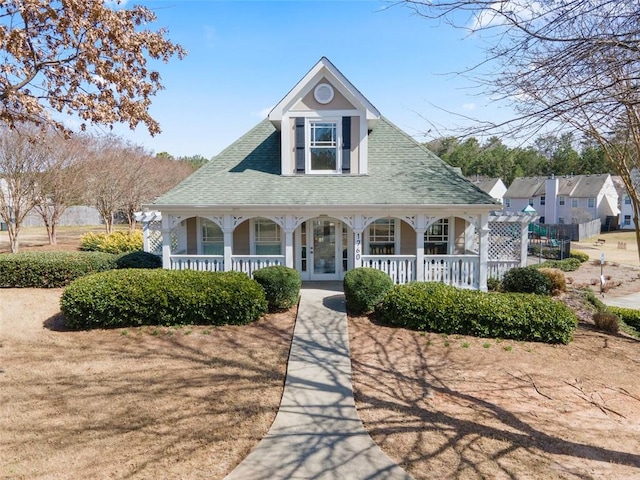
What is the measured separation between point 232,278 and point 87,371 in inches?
142

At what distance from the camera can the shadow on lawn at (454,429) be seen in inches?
187

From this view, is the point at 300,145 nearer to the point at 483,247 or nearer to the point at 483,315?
the point at 483,247

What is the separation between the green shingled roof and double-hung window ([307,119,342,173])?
0.36m

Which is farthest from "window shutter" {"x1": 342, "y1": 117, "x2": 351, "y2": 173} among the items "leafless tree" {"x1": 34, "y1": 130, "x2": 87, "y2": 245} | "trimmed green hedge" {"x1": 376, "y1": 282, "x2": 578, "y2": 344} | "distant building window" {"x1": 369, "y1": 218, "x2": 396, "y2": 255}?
"leafless tree" {"x1": 34, "y1": 130, "x2": 87, "y2": 245}

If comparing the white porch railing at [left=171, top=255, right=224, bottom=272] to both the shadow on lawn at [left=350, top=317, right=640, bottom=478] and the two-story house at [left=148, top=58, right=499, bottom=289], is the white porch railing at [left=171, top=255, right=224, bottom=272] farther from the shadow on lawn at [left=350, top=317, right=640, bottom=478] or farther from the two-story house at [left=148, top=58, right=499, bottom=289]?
the shadow on lawn at [left=350, top=317, right=640, bottom=478]

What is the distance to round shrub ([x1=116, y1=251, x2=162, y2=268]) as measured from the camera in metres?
13.5

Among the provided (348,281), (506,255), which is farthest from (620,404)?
(506,255)

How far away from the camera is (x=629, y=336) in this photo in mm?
10414

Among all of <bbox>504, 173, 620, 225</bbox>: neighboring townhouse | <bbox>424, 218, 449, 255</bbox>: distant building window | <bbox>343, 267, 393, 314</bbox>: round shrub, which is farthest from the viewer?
<bbox>504, 173, 620, 225</bbox>: neighboring townhouse

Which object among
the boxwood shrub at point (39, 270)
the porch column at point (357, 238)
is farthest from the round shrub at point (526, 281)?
the boxwood shrub at point (39, 270)

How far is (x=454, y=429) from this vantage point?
5520mm

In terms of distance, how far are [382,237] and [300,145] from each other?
13.3ft

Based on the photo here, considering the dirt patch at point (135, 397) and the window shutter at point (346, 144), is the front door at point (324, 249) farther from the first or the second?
the dirt patch at point (135, 397)

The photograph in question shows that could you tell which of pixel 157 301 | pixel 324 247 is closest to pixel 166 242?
pixel 157 301
